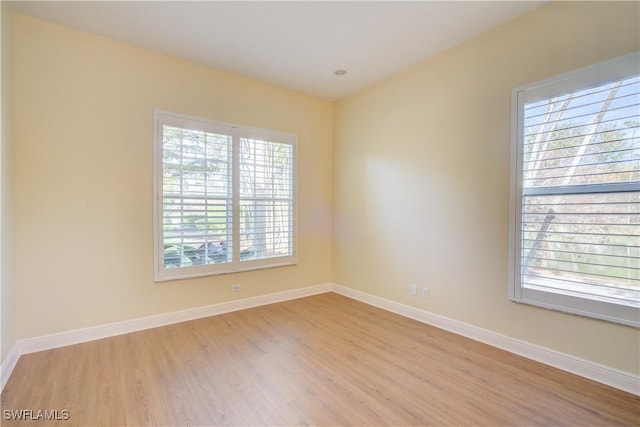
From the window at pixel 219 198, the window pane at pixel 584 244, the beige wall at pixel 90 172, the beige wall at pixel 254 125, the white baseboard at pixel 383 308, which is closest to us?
the window pane at pixel 584 244

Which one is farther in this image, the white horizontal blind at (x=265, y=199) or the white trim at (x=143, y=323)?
the white horizontal blind at (x=265, y=199)

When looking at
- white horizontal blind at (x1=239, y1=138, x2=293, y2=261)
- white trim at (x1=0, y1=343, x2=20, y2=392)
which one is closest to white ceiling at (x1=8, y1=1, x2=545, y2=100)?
white horizontal blind at (x1=239, y1=138, x2=293, y2=261)

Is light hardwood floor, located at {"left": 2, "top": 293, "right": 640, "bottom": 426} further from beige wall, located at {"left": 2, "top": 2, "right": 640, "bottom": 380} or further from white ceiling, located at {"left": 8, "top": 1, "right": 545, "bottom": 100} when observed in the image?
white ceiling, located at {"left": 8, "top": 1, "right": 545, "bottom": 100}

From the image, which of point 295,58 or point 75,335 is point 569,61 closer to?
point 295,58

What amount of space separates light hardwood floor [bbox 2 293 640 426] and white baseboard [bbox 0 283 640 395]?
71mm

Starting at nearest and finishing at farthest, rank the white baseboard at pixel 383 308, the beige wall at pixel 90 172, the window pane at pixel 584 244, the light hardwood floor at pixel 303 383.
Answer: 1. the light hardwood floor at pixel 303 383
2. the window pane at pixel 584 244
3. the white baseboard at pixel 383 308
4. the beige wall at pixel 90 172

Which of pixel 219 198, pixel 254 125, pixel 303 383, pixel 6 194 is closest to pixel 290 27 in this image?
pixel 254 125

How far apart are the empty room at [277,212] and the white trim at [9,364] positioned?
23 millimetres

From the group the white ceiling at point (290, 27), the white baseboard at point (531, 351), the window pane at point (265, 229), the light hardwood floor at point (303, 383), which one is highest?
the white ceiling at point (290, 27)

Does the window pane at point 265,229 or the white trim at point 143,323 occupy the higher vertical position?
the window pane at point 265,229

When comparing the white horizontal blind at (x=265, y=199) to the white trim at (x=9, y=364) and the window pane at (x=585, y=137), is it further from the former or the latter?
the window pane at (x=585, y=137)

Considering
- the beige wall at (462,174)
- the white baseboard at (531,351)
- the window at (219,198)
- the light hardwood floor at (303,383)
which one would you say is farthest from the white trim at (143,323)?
the white baseboard at (531,351)

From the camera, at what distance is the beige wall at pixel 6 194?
2.15 metres

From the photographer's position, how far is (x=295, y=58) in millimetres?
3236
